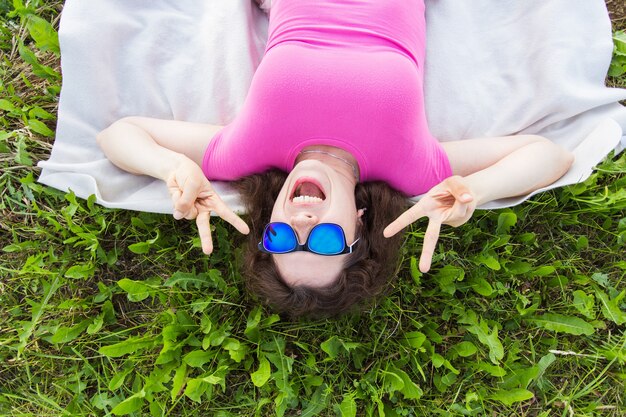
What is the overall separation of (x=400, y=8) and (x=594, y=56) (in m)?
1.33

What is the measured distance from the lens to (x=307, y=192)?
2357 mm

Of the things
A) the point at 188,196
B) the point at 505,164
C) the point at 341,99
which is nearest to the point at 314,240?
the point at 188,196

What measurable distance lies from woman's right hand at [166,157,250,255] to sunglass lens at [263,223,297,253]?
110mm

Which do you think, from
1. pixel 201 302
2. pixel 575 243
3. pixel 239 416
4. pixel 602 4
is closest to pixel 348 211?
pixel 201 302

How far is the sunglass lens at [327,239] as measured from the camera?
6.89 feet

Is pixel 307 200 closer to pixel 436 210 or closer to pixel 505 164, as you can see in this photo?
pixel 436 210

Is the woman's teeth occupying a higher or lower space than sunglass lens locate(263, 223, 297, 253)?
higher

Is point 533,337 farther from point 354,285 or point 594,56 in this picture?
point 594,56

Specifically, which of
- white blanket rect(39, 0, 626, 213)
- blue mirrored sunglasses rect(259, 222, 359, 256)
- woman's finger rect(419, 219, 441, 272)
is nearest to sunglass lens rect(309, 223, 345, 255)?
blue mirrored sunglasses rect(259, 222, 359, 256)

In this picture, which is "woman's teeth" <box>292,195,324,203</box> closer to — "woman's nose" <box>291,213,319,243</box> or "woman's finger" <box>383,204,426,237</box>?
"woman's nose" <box>291,213,319,243</box>

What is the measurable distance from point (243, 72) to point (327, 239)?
4.67 feet

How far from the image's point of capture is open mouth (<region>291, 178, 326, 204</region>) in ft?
7.10

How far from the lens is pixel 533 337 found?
9.10 ft

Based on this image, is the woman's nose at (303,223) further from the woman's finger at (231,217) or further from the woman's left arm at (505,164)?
the woman's left arm at (505,164)
